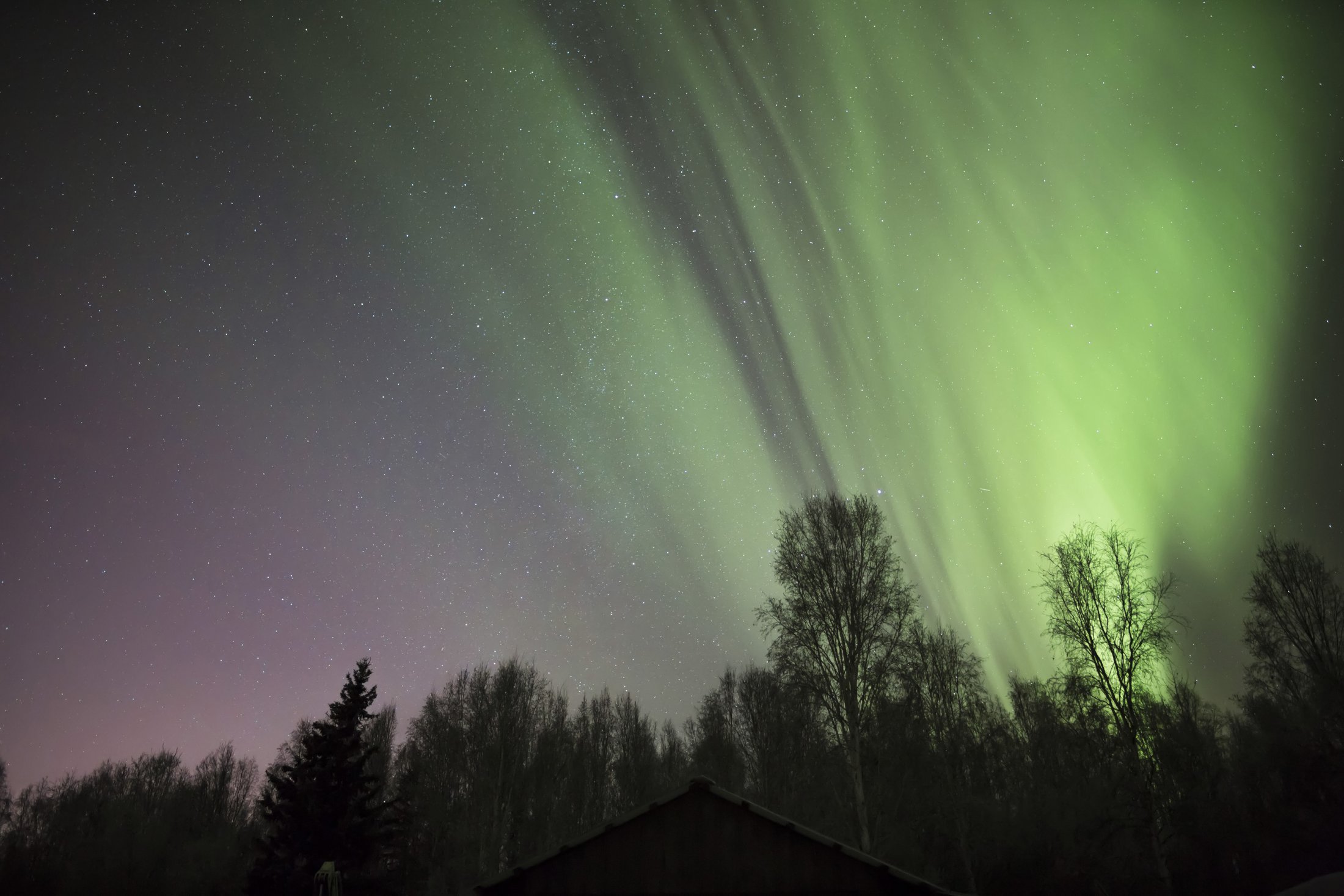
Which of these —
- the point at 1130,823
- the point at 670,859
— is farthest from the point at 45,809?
the point at 1130,823

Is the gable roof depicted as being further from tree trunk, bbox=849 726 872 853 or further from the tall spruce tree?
the tall spruce tree

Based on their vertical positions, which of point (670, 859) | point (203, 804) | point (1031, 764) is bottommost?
point (670, 859)

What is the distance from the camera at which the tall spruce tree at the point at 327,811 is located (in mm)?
24672

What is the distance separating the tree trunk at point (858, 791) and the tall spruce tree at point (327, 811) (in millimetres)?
16340

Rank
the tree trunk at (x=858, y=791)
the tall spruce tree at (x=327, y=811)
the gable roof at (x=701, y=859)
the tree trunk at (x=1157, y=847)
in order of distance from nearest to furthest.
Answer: the gable roof at (x=701, y=859)
the tree trunk at (x=858, y=791)
the tree trunk at (x=1157, y=847)
the tall spruce tree at (x=327, y=811)

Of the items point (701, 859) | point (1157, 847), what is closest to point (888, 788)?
point (1157, 847)

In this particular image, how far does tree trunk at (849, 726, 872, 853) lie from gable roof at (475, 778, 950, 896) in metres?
5.32

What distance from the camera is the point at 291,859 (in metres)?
25.0

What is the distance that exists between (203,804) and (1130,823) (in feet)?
191

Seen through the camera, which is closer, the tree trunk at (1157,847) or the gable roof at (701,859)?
the gable roof at (701,859)

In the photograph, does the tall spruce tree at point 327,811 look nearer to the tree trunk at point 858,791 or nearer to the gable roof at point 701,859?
the gable roof at point 701,859

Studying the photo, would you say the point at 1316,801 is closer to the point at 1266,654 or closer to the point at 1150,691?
the point at 1266,654

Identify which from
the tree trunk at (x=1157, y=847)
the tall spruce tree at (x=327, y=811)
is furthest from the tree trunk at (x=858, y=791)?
the tall spruce tree at (x=327, y=811)

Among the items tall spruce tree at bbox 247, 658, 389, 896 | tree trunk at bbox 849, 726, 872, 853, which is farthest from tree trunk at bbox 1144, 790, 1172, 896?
tall spruce tree at bbox 247, 658, 389, 896
